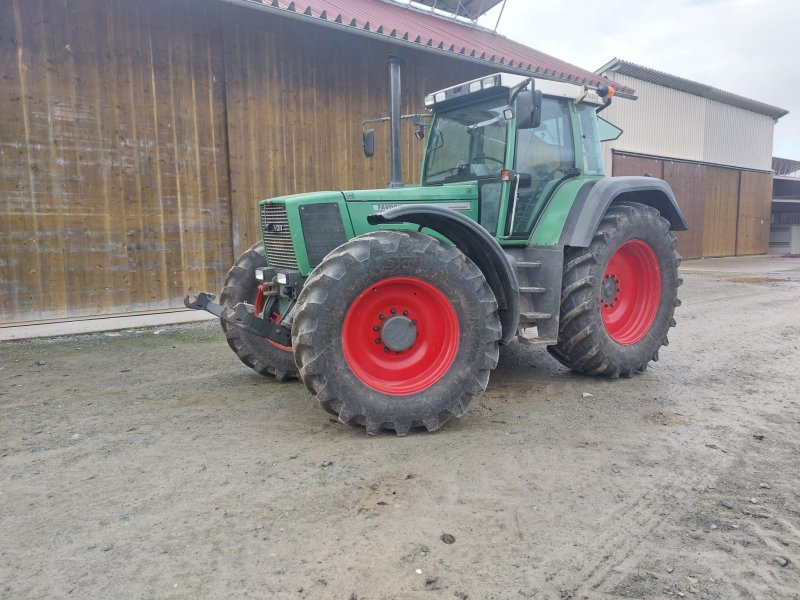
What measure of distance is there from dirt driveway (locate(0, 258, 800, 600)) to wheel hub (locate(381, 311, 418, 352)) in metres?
0.56

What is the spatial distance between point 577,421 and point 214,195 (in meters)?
5.77

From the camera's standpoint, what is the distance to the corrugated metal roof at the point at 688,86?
14639mm

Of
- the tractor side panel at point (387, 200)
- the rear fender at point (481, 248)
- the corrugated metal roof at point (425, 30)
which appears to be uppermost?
the corrugated metal roof at point (425, 30)

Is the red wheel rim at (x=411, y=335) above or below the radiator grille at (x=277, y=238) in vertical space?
below

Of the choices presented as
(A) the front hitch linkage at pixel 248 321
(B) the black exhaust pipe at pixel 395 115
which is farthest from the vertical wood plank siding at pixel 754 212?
(A) the front hitch linkage at pixel 248 321

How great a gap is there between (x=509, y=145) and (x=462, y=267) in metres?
1.36

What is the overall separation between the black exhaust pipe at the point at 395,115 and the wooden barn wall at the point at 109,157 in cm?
339

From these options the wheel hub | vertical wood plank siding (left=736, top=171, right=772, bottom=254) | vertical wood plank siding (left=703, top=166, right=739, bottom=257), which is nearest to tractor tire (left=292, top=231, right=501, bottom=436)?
the wheel hub

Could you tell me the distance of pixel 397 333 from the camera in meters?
3.59

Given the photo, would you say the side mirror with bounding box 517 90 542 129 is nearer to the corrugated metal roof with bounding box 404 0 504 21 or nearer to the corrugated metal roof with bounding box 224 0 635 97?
the corrugated metal roof with bounding box 224 0 635 97

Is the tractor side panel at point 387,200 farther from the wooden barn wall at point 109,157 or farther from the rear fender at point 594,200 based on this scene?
the wooden barn wall at point 109,157

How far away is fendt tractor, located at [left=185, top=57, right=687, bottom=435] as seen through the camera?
3.44 metres

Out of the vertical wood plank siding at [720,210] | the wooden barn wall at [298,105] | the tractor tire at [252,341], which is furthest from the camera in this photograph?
the vertical wood plank siding at [720,210]

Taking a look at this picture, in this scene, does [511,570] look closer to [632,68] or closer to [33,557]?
[33,557]
